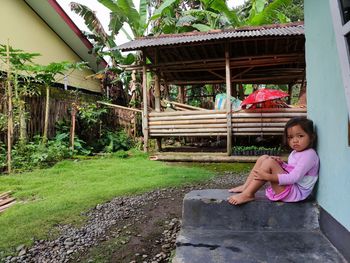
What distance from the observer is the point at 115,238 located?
307 centimetres

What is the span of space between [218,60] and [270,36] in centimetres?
144

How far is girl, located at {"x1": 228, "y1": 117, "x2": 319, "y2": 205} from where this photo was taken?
2420mm

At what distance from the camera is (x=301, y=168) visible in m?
2.40

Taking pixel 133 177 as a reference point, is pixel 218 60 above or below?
above

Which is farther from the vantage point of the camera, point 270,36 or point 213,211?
point 270,36

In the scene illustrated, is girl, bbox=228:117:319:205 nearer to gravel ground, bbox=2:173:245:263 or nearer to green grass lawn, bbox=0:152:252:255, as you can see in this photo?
gravel ground, bbox=2:173:245:263

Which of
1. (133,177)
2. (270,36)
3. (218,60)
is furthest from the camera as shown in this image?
(218,60)

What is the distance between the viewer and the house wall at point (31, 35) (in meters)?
8.83

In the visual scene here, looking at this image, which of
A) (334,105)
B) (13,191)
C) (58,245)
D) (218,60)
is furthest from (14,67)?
(334,105)

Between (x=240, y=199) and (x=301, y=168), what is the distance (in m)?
0.51

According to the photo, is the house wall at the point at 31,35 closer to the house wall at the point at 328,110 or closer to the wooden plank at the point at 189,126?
the wooden plank at the point at 189,126

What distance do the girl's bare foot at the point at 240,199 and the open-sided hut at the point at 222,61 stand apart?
16.9ft

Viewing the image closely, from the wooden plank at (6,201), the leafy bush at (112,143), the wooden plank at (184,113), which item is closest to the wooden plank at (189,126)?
the wooden plank at (184,113)

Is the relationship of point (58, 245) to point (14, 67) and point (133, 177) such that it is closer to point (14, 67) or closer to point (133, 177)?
point (133, 177)
